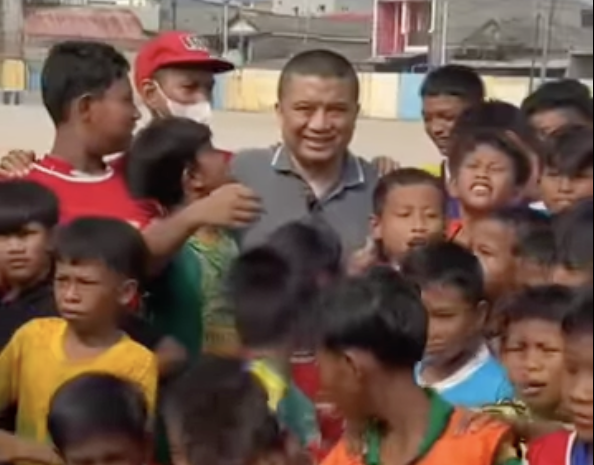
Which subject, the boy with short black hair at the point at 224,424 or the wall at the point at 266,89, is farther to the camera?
the wall at the point at 266,89

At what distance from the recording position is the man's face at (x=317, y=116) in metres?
3.32

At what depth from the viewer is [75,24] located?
10320mm

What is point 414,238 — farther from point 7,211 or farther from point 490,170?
point 7,211

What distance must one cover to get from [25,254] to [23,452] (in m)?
0.49

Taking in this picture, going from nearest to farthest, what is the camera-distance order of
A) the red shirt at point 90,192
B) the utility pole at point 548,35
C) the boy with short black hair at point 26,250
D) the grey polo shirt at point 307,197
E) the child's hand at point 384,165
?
1. the utility pole at point 548,35
2. the boy with short black hair at point 26,250
3. the red shirt at point 90,192
4. the grey polo shirt at point 307,197
5. the child's hand at point 384,165

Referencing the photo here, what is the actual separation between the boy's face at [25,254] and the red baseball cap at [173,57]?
815mm

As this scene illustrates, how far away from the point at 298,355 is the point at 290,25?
14.9 ft

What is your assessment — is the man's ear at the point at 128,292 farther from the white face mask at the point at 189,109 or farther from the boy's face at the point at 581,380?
the boy's face at the point at 581,380

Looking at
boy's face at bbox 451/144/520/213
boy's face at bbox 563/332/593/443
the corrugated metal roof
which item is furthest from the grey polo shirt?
the corrugated metal roof

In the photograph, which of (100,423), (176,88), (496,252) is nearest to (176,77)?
(176,88)

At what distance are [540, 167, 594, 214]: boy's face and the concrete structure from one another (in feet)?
7.21

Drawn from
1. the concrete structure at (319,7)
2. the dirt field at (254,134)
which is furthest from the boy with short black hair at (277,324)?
the dirt field at (254,134)

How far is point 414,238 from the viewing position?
3.26 meters

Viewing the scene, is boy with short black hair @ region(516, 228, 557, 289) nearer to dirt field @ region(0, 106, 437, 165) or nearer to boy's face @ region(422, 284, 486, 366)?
boy's face @ region(422, 284, 486, 366)
